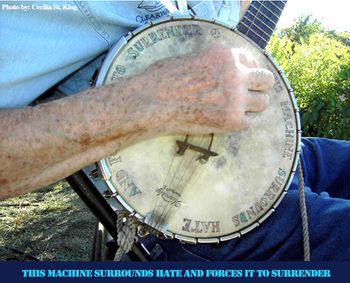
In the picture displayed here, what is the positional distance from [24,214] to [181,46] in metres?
1.89

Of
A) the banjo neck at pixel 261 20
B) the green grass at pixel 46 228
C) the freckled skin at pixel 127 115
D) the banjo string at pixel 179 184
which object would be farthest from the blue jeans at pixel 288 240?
the green grass at pixel 46 228

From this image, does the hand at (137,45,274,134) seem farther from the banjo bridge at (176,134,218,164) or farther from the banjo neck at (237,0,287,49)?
the banjo neck at (237,0,287,49)

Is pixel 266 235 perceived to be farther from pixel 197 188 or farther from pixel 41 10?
pixel 41 10

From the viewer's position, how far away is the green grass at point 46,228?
2.18 metres

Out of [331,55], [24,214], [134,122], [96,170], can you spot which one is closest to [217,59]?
[134,122]

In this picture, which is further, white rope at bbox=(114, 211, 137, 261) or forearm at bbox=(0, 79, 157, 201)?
white rope at bbox=(114, 211, 137, 261)

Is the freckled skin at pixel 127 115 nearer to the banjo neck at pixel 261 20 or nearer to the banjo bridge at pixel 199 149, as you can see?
the banjo bridge at pixel 199 149

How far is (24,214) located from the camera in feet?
8.64

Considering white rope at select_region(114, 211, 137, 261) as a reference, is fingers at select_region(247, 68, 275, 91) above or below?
above

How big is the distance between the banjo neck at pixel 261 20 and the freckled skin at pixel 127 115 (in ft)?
0.67

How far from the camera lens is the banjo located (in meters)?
1.01

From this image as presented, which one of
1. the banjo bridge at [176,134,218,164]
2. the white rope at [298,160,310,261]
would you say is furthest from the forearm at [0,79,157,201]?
the white rope at [298,160,310,261]

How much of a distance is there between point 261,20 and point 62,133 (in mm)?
630

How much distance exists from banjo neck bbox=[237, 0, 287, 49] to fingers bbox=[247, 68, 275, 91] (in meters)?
0.19
